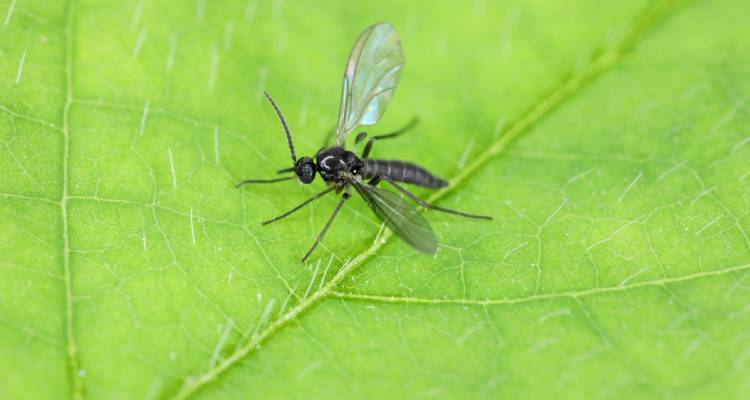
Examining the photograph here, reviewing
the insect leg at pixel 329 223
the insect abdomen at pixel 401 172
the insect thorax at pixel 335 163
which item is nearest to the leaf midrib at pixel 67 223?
the insect leg at pixel 329 223

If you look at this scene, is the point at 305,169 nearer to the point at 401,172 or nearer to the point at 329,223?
the point at 329,223

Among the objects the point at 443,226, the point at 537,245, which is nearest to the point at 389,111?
the point at 443,226

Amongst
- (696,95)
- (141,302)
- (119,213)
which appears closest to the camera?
(141,302)

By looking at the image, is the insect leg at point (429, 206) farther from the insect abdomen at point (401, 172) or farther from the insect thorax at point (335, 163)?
the insect thorax at point (335, 163)

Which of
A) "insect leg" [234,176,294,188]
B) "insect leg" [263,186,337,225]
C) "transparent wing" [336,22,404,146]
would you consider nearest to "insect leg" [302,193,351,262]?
"insect leg" [263,186,337,225]

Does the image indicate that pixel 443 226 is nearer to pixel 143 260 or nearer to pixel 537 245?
pixel 537 245

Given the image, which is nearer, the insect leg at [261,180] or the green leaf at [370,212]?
the green leaf at [370,212]
